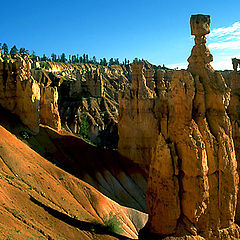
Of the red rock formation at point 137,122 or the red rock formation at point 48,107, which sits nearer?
the red rock formation at point 137,122

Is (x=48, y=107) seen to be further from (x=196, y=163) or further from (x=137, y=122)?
(x=196, y=163)

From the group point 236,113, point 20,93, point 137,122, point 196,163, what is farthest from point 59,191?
point 137,122

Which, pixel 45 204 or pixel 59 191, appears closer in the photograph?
pixel 45 204

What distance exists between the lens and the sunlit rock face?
1562 cm

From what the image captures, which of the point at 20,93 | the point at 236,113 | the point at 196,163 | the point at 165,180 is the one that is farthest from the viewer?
the point at 20,93

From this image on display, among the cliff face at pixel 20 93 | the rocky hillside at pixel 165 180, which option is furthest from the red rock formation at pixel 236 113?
the cliff face at pixel 20 93

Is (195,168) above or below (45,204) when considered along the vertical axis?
above

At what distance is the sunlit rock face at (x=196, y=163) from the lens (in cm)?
1562

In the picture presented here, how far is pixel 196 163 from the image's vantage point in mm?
15500

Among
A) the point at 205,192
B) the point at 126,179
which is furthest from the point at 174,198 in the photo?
the point at 126,179

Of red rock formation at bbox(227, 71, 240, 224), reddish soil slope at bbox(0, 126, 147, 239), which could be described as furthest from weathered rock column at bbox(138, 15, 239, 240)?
reddish soil slope at bbox(0, 126, 147, 239)

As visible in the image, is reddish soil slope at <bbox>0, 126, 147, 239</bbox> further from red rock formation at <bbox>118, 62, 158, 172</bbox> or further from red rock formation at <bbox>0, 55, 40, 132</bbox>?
red rock formation at <bbox>118, 62, 158, 172</bbox>

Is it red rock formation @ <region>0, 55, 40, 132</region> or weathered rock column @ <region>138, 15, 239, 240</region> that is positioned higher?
red rock formation @ <region>0, 55, 40, 132</region>

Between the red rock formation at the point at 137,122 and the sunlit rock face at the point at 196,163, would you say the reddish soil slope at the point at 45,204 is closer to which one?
the sunlit rock face at the point at 196,163
